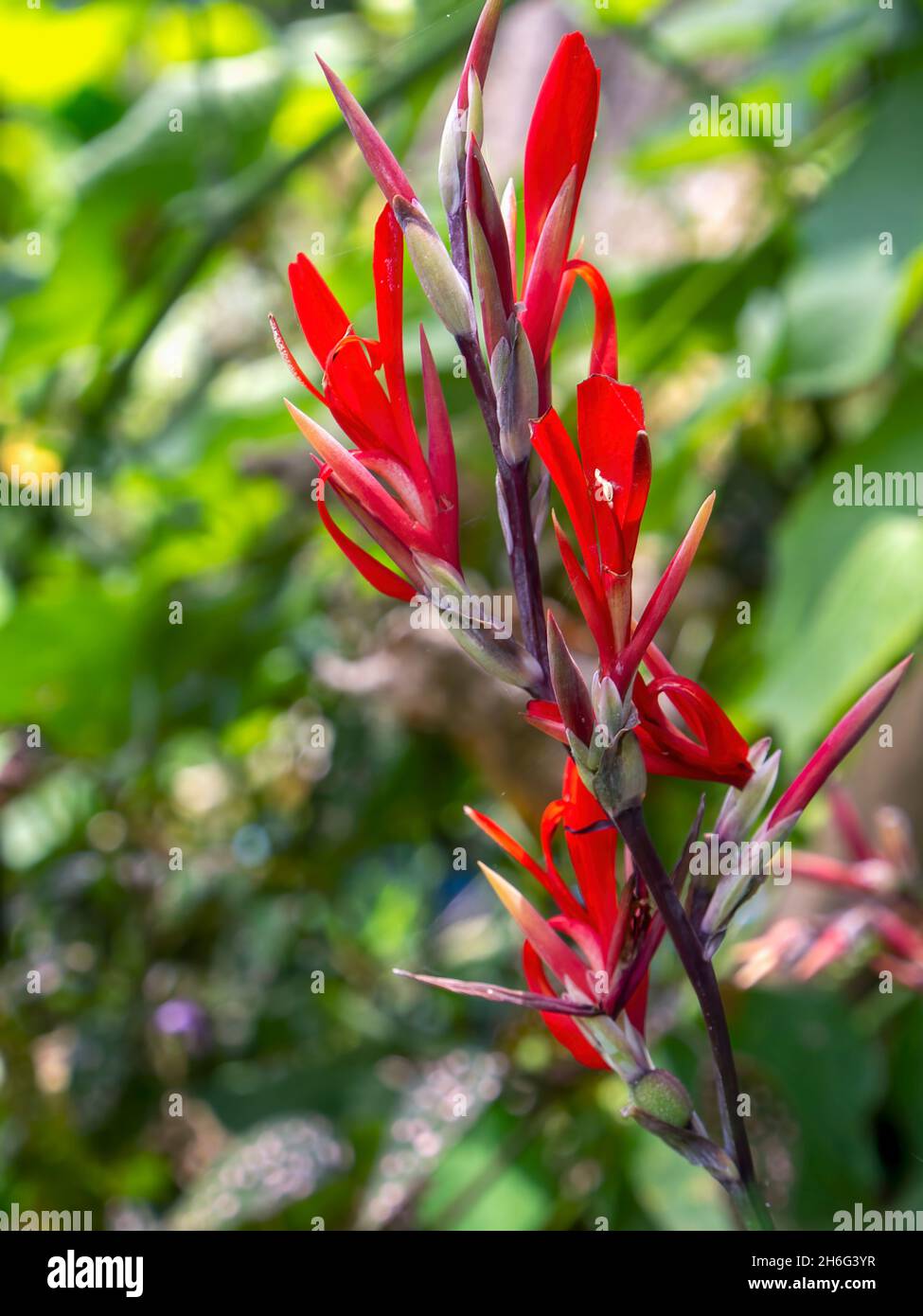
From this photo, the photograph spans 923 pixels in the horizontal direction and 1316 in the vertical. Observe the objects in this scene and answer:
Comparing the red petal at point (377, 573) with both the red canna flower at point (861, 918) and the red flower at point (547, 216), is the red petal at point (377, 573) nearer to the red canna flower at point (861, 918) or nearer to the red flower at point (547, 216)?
the red flower at point (547, 216)

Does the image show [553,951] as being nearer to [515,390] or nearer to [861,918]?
[515,390]

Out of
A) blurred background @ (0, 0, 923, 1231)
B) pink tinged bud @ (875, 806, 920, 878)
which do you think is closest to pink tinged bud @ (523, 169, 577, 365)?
pink tinged bud @ (875, 806, 920, 878)

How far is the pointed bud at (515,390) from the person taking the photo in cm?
18

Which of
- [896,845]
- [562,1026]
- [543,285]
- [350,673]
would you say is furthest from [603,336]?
[350,673]

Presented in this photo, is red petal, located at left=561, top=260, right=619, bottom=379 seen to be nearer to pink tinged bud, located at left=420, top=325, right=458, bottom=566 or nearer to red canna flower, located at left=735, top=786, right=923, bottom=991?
pink tinged bud, located at left=420, top=325, right=458, bottom=566

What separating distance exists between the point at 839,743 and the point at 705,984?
0.14ft

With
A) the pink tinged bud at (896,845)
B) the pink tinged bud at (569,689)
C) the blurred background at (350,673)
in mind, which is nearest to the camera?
the pink tinged bud at (569,689)

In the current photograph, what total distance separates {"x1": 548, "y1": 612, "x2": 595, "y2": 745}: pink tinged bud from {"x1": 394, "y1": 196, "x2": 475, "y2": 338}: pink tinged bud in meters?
0.05

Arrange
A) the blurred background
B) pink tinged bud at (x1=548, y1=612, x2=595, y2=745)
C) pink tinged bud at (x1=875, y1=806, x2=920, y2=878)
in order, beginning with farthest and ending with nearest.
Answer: the blurred background → pink tinged bud at (x1=875, y1=806, x2=920, y2=878) → pink tinged bud at (x1=548, y1=612, x2=595, y2=745)

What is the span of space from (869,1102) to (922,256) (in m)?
0.42

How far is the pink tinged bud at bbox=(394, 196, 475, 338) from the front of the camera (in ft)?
0.58

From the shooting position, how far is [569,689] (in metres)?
0.17

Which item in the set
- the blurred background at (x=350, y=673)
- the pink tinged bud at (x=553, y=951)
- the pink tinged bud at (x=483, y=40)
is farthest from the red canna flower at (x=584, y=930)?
the blurred background at (x=350, y=673)
